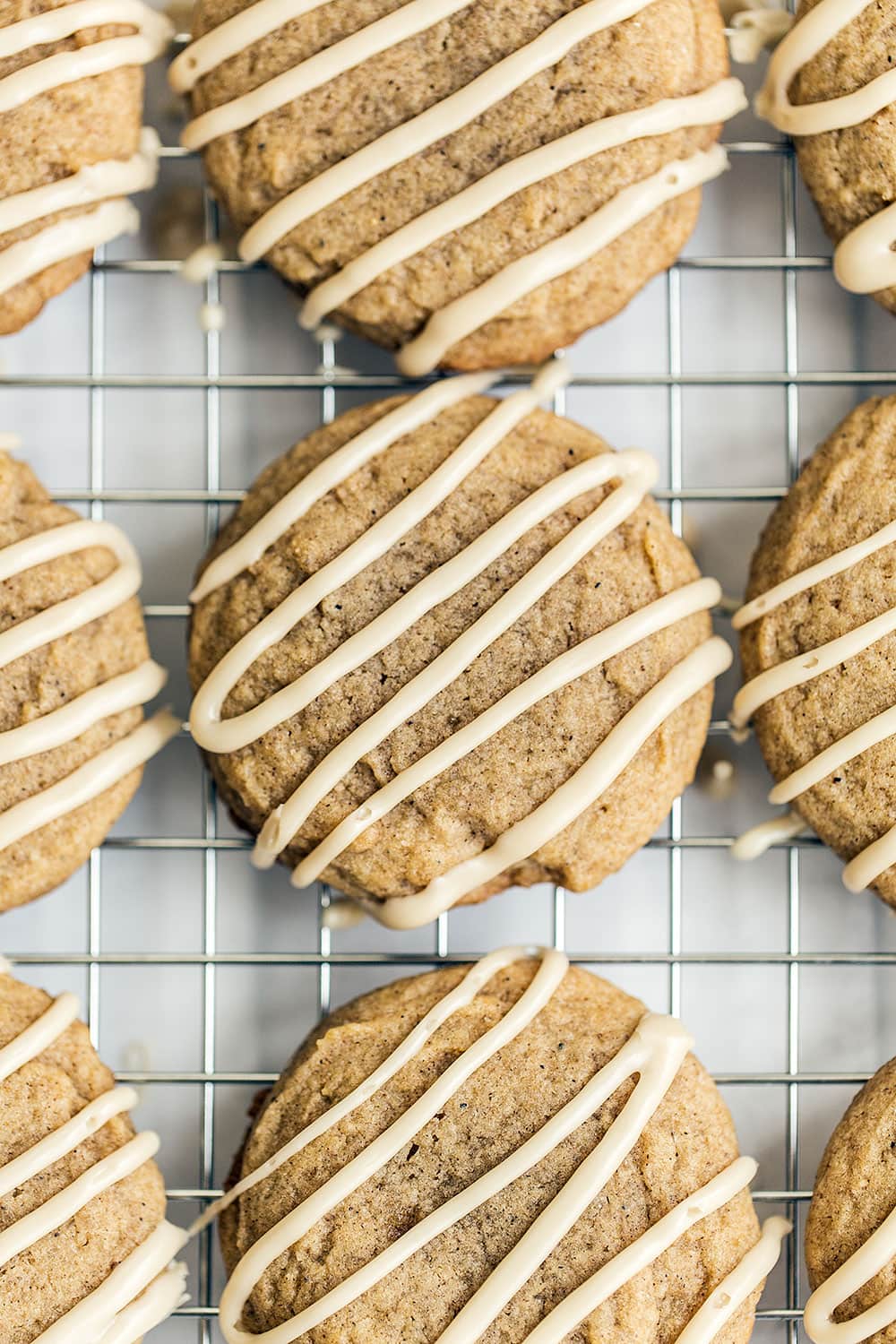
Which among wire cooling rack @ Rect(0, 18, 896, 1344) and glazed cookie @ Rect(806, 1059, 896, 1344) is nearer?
glazed cookie @ Rect(806, 1059, 896, 1344)

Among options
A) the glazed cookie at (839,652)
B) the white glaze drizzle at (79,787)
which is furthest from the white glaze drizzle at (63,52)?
the glazed cookie at (839,652)

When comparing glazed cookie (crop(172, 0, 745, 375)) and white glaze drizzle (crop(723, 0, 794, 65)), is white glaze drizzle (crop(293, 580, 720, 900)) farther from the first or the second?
white glaze drizzle (crop(723, 0, 794, 65))

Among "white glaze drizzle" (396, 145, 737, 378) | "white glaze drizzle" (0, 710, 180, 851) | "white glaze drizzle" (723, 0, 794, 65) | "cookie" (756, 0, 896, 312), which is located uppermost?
"white glaze drizzle" (723, 0, 794, 65)

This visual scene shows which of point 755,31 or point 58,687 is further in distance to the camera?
point 755,31

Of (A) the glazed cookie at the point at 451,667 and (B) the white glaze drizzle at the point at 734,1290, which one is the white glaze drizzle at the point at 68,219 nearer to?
(A) the glazed cookie at the point at 451,667

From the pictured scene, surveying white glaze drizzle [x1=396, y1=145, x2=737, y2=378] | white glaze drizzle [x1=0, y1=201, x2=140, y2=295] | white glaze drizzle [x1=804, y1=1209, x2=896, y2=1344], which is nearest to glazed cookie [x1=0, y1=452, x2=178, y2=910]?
white glaze drizzle [x1=0, y1=201, x2=140, y2=295]

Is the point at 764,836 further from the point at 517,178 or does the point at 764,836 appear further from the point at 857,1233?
the point at 517,178

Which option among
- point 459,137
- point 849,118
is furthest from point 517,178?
point 849,118
